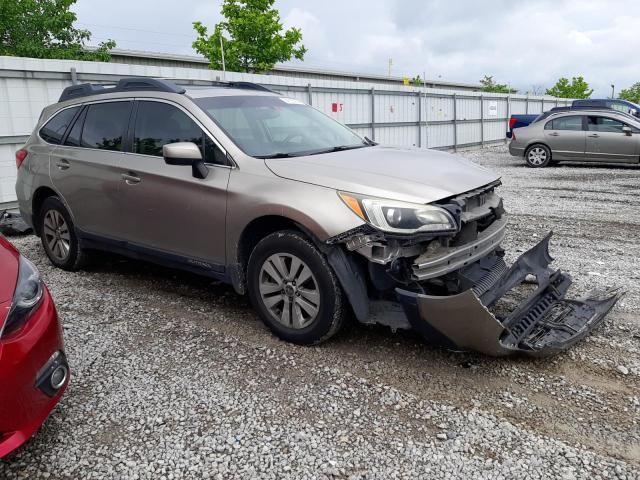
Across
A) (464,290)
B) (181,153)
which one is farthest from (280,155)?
(464,290)

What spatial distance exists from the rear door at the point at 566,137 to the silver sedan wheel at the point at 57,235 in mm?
12740

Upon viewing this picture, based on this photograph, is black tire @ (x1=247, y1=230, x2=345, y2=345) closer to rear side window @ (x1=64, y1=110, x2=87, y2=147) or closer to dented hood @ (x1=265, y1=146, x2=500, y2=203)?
dented hood @ (x1=265, y1=146, x2=500, y2=203)

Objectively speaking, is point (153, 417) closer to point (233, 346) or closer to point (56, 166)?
point (233, 346)

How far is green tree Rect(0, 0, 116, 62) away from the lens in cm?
1742

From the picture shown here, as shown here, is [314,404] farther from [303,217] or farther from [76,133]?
[76,133]

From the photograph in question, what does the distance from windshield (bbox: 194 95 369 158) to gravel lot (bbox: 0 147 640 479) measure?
134cm

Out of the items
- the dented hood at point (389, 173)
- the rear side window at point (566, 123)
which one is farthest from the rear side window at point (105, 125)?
the rear side window at point (566, 123)

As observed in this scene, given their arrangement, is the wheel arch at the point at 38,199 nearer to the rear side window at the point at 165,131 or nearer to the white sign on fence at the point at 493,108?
the rear side window at the point at 165,131

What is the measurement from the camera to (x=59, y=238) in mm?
5484

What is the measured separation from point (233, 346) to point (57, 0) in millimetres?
18488

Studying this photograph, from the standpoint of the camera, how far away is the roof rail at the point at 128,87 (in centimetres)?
450

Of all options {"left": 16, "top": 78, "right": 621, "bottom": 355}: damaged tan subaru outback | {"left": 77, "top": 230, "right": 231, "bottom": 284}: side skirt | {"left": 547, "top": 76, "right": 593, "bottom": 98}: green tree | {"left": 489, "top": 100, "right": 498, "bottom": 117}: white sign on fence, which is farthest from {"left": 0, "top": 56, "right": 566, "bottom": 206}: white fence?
{"left": 547, "top": 76, "right": 593, "bottom": 98}: green tree

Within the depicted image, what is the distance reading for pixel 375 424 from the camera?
113 inches

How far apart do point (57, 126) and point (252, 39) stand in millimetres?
22428
